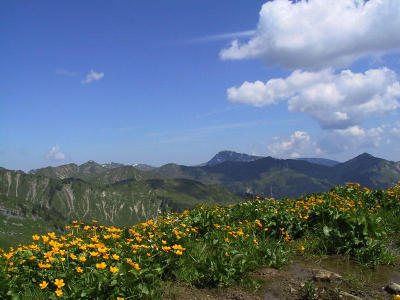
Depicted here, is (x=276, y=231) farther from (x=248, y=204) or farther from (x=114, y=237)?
(x=114, y=237)

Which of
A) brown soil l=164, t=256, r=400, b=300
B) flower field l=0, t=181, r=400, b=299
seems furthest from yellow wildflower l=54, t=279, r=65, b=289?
brown soil l=164, t=256, r=400, b=300

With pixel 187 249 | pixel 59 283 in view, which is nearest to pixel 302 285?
pixel 187 249

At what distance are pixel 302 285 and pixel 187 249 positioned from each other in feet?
8.59

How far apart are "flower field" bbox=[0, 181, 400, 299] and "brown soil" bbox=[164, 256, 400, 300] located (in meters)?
0.23

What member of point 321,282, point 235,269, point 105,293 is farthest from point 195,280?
point 321,282

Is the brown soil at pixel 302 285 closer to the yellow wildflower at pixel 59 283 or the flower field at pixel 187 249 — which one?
the flower field at pixel 187 249

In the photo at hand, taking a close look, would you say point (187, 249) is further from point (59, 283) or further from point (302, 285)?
point (59, 283)

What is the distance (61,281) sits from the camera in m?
4.99

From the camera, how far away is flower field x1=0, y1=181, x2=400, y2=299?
17.5ft

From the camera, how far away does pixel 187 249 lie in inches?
286

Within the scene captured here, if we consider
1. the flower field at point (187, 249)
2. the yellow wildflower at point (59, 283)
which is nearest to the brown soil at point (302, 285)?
the flower field at point (187, 249)

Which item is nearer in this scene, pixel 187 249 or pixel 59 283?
pixel 59 283

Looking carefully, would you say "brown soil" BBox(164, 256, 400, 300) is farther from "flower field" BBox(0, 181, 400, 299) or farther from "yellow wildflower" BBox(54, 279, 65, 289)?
"yellow wildflower" BBox(54, 279, 65, 289)

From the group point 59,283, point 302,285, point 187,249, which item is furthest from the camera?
point 187,249
